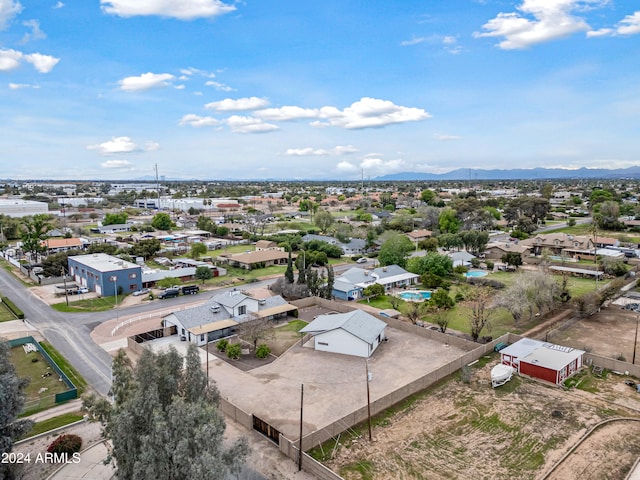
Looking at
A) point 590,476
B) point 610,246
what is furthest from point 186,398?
point 610,246

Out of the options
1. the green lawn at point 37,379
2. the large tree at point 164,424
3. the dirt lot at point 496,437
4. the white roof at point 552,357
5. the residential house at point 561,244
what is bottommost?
the dirt lot at point 496,437

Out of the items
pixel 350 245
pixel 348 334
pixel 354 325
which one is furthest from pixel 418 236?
pixel 348 334

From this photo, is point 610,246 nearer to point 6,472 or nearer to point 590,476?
point 590,476

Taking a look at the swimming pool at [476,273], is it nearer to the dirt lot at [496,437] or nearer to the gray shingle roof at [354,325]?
the gray shingle roof at [354,325]

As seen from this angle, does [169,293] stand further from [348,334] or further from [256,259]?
[348,334]

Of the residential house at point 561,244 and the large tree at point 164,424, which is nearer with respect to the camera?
the large tree at point 164,424

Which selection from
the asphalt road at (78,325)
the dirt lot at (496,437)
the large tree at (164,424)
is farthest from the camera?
the asphalt road at (78,325)

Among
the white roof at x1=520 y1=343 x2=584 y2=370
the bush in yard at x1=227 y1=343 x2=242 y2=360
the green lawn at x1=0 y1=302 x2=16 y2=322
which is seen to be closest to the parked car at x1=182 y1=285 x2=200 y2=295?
the green lawn at x1=0 y1=302 x2=16 y2=322

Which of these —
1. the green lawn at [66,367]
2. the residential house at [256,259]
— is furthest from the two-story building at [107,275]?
the residential house at [256,259]
